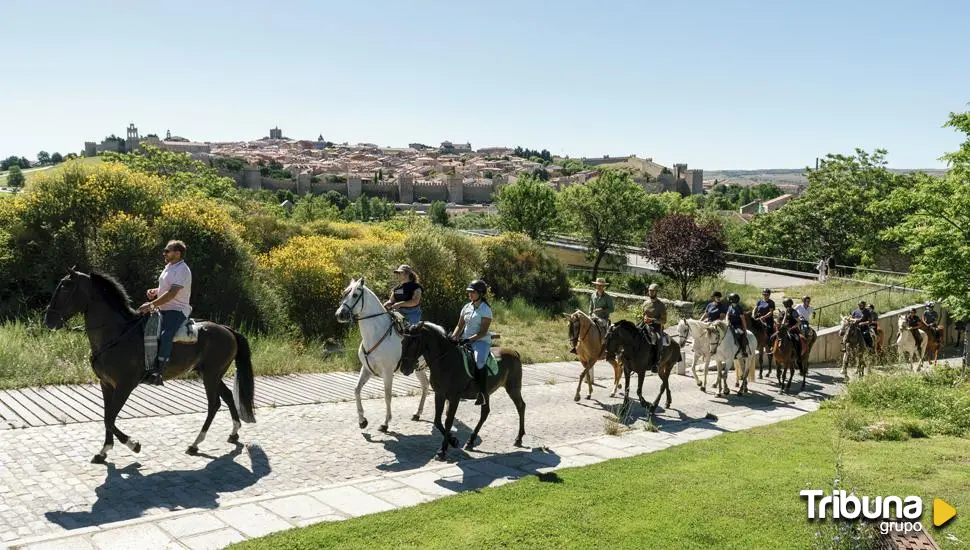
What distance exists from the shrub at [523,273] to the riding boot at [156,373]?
811 inches

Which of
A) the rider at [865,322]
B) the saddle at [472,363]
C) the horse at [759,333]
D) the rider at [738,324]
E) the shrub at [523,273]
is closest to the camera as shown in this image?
the saddle at [472,363]

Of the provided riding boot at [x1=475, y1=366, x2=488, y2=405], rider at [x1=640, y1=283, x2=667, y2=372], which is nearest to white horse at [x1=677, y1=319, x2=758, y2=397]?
rider at [x1=640, y1=283, x2=667, y2=372]

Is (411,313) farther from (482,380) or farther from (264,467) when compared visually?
(264,467)

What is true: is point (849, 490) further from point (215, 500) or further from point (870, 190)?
point (870, 190)

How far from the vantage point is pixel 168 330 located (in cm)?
948

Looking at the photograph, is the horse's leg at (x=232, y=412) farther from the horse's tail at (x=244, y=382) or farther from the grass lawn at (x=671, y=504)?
the grass lawn at (x=671, y=504)

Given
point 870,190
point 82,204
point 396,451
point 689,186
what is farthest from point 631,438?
point 689,186

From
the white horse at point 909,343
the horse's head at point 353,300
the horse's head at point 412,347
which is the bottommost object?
the white horse at point 909,343

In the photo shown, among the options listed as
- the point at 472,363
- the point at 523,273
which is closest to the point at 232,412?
the point at 472,363

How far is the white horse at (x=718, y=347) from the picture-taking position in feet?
54.5

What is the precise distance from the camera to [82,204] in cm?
1914

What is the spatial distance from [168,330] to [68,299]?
1.18 m

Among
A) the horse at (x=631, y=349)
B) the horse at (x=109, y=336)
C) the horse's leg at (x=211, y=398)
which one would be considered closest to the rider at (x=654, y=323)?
the horse at (x=631, y=349)

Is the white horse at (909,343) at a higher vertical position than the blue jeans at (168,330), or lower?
lower
